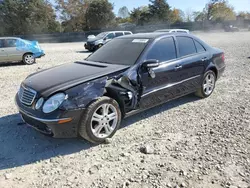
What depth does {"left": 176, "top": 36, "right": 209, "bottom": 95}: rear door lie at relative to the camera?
462cm

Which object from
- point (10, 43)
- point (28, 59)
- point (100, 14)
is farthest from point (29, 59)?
point (100, 14)

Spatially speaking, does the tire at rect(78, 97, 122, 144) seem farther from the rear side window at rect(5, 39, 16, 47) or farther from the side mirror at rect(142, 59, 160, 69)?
the rear side window at rect(5, 39, 16, 47)

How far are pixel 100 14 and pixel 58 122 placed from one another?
3737cm

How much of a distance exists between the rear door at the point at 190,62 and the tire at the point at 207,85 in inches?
7.8

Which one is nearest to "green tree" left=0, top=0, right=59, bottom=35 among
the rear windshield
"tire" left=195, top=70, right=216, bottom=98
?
the rear windshield

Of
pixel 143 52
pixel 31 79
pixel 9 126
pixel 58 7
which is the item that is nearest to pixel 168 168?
pixel 143 52

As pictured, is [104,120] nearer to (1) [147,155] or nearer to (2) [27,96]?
(1) [147,155]

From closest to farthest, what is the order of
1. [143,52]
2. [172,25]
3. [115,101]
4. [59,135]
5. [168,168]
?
[168,168], [59,135], [115,101], [143,52], [172,25]

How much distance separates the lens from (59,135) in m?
Result: 3.18

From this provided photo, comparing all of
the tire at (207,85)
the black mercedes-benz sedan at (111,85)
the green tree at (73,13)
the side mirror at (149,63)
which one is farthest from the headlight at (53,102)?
the green tree at (73,13)

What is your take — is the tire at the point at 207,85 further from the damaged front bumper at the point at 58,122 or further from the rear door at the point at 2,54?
the rear door at the point at 2,54

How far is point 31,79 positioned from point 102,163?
1853mm

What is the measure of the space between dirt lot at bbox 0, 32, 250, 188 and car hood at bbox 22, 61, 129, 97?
0.88 meters

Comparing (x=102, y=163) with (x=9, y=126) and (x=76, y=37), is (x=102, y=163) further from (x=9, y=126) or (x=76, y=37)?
(x=76, y=37)
